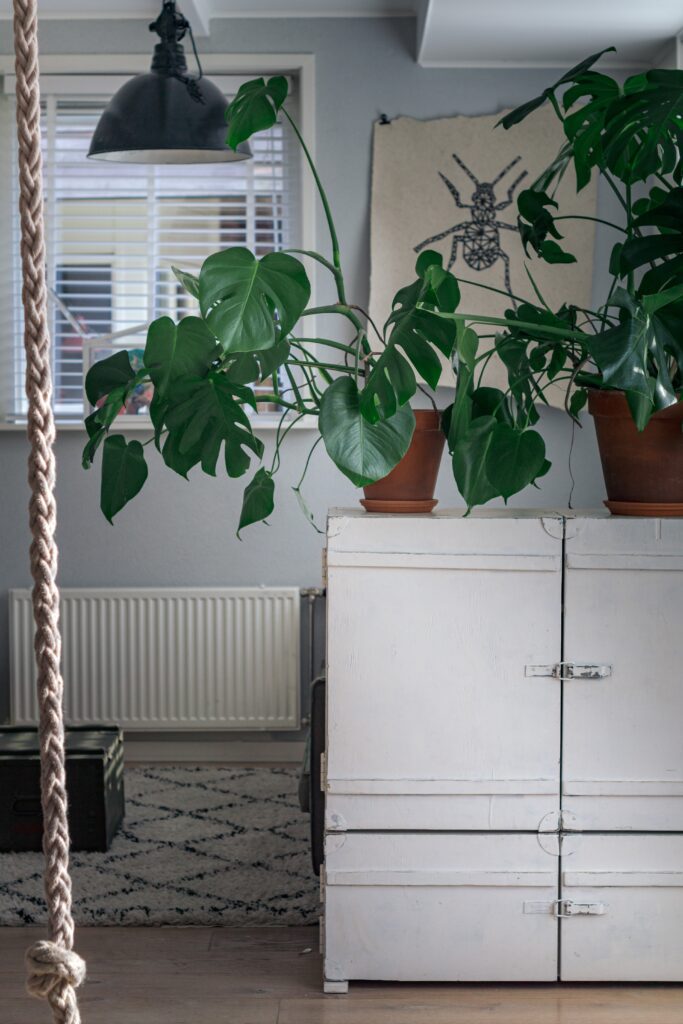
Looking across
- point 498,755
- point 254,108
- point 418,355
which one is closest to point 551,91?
point 254,108

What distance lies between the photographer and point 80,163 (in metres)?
3.83

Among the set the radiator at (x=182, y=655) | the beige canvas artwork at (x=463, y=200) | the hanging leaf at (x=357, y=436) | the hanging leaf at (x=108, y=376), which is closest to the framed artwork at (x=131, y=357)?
the radiator at (x=182, y=655)

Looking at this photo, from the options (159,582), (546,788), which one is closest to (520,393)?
(546,788)

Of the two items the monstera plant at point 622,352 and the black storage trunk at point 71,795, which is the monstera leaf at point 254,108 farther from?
the black storage trunk at point 71,795

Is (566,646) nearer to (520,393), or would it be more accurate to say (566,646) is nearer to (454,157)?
(520,393)

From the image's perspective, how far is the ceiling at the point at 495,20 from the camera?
123 inches

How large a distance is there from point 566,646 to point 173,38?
181 cm

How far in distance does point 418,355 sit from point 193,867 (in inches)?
61.7

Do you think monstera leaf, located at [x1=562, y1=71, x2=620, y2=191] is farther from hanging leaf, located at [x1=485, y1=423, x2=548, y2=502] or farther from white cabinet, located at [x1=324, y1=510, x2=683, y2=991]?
white cabinet, located at [x1=324, y1=510, x2=683, y2=991]

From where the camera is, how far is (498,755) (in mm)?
1983

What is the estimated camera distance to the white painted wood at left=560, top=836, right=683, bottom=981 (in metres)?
1.98

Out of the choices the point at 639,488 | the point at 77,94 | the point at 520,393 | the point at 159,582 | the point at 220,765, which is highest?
the point at 77,94

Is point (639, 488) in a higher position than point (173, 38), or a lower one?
lower

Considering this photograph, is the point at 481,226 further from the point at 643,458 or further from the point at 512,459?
the point at 512,459
